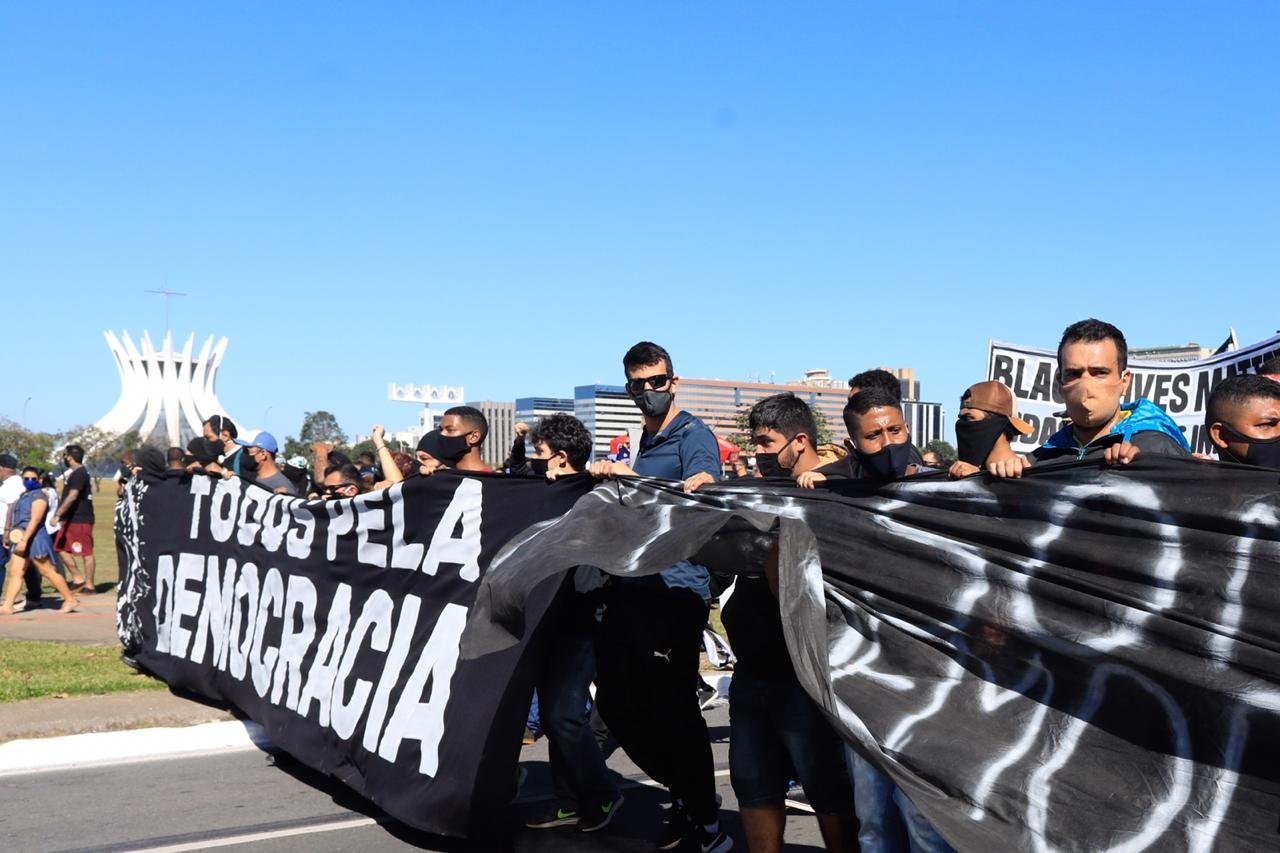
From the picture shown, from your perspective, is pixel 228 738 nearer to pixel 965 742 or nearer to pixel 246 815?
pixel 246 815

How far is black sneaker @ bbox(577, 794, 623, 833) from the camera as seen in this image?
5941 millimetres

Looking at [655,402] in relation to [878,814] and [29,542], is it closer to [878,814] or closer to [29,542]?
[878,814]

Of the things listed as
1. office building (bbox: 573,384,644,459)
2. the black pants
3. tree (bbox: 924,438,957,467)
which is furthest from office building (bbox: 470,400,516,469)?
the black pants

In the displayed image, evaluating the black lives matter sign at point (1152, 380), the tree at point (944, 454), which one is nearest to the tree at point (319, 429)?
the tree at point (944, 454)

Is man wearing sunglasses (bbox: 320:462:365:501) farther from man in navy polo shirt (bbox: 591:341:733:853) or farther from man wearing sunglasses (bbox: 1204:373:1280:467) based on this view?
Result: man wearing sunglasses (bbox: 1204:373:1280:467)

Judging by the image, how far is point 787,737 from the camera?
15.1 feet

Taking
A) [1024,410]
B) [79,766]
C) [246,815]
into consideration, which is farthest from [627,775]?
[1024,410]

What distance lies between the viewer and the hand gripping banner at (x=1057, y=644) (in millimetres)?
3402

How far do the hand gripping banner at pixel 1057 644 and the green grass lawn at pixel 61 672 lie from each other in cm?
641

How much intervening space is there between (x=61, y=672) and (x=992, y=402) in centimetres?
822

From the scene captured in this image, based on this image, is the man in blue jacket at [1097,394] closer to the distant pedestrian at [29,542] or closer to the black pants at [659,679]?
the black pants at [659,679]

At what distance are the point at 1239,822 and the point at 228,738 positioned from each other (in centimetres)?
624

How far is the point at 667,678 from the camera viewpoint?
5391 mm

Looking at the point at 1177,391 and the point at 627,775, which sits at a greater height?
the point at 1177,391
